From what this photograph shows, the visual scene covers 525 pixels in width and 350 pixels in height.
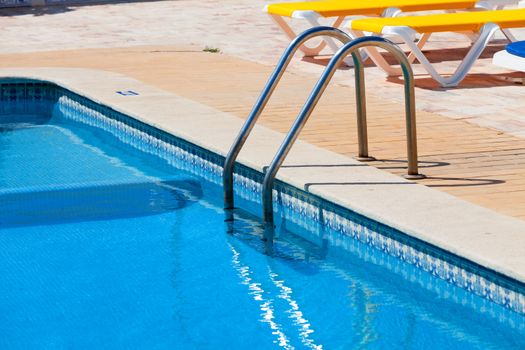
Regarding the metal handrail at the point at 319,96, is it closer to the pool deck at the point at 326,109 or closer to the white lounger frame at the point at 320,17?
the pool deck at the point at 326,109

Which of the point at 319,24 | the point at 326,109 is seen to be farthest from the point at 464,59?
the point at 326,109

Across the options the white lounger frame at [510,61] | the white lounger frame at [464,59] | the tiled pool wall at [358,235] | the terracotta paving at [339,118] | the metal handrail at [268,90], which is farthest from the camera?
the white lounger frame at [464,59]

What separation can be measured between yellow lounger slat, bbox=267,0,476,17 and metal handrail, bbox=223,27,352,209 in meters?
4.09

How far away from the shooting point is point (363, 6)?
1034cm

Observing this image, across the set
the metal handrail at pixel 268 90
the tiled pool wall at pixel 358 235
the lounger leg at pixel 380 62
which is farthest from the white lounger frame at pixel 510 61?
the tiled pool wall at pixel 358 235

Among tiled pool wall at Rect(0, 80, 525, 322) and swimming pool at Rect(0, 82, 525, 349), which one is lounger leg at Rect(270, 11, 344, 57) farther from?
swimming pool at Rect(0, 82, 525, 349)

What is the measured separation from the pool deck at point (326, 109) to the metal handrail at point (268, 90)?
193 millimetres

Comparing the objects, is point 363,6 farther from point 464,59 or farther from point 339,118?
point 339,118

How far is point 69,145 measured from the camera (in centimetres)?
850

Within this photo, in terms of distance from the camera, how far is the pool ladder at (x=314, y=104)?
5.65 meters

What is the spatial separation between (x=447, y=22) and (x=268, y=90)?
3.38 metres

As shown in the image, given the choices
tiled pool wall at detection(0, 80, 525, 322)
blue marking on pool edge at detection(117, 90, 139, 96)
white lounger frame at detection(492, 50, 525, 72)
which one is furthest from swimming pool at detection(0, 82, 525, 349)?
white lounger frame at detection(492, 50, 525, 72)

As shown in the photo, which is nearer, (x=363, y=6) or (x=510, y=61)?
(x=510, y=61)

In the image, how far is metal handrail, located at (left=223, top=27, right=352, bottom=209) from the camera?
5930 mm
